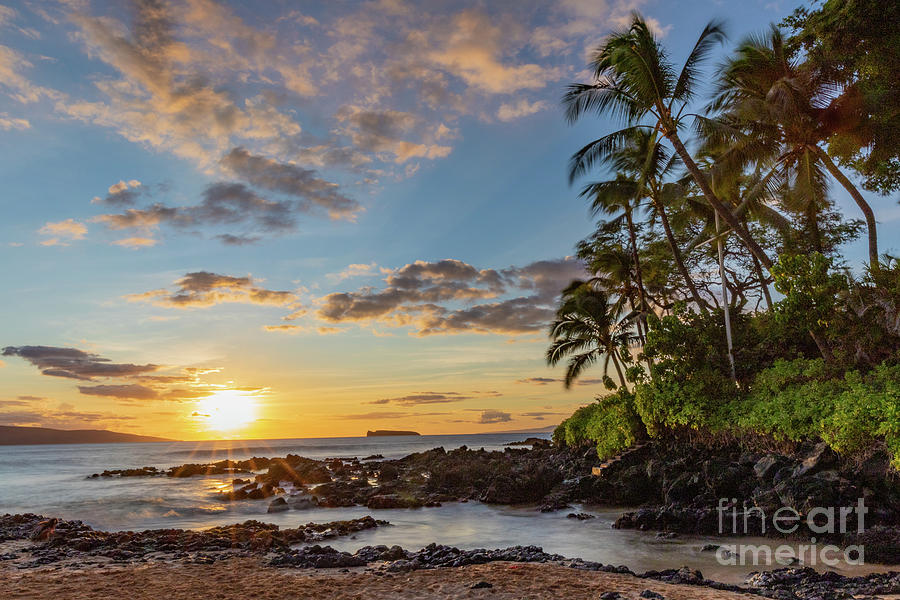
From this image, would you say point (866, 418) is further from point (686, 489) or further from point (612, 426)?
point (612, 426)

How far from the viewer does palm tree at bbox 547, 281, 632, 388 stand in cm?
2661

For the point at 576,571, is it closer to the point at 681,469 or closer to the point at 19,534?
the point at 681,469

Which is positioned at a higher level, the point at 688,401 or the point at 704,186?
the point at 704,186

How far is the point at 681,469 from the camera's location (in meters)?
14.1

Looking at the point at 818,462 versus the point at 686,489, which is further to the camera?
the point at 686,489

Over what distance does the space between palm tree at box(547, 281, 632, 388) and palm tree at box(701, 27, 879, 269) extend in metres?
9.94

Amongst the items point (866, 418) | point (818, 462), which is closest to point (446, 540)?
point (818, 462)

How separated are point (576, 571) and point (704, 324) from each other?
43.4 ft

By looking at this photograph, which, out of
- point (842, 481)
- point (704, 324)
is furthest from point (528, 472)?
point (842, 481)

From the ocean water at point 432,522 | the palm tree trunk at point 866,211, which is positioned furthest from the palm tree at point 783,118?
the ocean water at point 432,522

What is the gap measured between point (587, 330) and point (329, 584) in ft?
72.1

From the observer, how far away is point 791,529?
33.6 ft

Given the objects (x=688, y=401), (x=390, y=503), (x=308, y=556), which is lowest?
(x=390, y=503)

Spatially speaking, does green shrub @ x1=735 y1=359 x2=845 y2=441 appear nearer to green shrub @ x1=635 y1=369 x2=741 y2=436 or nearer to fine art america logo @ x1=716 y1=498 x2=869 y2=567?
green shrub @ x1=635 y1=369 x2=741 y2=436
